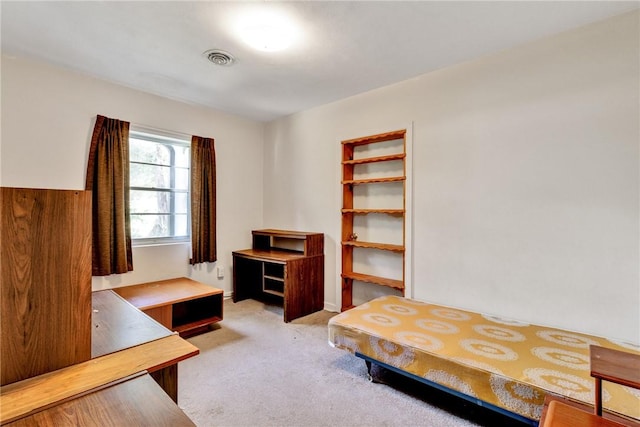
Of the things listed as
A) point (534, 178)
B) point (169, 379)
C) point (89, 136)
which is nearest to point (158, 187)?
point (89, 136)

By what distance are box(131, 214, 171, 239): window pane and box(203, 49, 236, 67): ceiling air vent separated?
192 cm

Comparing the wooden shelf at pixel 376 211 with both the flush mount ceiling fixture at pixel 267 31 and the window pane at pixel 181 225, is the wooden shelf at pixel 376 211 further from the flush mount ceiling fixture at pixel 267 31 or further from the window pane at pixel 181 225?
the window pane at pixel 181 225

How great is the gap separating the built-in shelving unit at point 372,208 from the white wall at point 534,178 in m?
0.19

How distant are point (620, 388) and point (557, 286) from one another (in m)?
0.88

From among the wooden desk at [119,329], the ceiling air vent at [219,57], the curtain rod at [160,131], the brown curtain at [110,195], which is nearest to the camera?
the wooden desk at [119,329]

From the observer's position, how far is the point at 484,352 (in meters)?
1.77

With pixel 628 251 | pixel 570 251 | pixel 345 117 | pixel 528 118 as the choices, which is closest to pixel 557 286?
pixel 570 251

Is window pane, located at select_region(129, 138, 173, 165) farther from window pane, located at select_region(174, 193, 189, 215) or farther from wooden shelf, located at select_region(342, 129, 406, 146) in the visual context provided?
wooden shelf, located at select_region(342, 129, 406, 146)

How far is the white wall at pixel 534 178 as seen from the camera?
1979 mm

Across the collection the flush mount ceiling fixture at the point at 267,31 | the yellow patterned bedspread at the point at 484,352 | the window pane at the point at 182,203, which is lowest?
the yellow patterned bedspread at the point at 484,352

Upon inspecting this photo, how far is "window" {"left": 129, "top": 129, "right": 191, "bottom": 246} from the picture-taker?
10.8 feet

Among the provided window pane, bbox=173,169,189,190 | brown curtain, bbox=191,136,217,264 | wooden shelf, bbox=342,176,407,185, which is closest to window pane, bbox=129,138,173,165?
window pane, bbox=173,169,189,190

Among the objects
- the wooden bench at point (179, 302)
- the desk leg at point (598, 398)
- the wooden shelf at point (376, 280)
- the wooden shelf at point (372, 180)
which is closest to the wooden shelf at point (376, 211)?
the wooden shelf at point (372, 180)

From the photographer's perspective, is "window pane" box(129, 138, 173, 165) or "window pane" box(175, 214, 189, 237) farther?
"window pane" box(175, 214, 189, 237)
